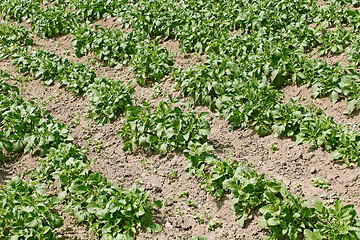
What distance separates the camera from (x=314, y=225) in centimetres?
383

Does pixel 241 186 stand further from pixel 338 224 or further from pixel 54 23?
pixel 54 23

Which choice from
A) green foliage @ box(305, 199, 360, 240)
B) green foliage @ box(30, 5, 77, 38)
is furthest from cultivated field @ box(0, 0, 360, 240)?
green foliage @ box(30, 5, 77, 38)

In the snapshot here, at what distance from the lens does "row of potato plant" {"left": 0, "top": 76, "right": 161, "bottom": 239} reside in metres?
4.24

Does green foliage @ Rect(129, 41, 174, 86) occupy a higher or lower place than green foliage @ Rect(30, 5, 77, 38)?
lower

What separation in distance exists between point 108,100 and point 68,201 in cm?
197

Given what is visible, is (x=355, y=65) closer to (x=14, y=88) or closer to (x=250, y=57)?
(x=250, y=57)

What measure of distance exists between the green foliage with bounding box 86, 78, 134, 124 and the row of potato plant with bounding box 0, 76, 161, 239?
2.99 feet

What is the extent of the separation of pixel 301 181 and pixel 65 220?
289 centimetres

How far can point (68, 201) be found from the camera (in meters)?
4.80

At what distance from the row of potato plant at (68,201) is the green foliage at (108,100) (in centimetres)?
91

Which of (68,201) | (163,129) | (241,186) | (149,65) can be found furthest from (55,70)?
(241,186)

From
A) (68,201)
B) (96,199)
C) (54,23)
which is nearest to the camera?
(96,199)

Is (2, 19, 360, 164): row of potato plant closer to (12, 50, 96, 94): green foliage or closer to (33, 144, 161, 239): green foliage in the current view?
(12, 50, 96, 94): green foliage

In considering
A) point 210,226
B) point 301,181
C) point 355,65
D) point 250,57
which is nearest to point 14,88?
point 250,57
